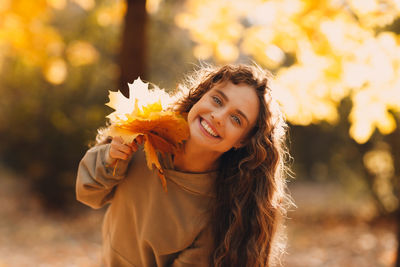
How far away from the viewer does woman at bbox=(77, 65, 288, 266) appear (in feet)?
5.83

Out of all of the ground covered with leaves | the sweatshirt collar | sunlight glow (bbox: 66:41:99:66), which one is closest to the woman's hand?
the sweatshirt collar

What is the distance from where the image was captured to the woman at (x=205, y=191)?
1.78 metres

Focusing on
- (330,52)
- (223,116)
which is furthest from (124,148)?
(330,52)

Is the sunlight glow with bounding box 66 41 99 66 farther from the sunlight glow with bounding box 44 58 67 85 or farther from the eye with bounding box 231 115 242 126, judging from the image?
the eye with bounding box 231 115 242 126

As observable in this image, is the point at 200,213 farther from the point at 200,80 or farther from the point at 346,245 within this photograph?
the point at 346,245

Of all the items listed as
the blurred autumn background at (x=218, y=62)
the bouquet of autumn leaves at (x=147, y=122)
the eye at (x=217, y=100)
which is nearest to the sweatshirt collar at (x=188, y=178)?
the bouquet of autumn leaves at (x=147, y=122)

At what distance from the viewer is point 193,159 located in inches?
72.6

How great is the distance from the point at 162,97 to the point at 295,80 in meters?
1.29

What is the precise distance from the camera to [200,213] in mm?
1862

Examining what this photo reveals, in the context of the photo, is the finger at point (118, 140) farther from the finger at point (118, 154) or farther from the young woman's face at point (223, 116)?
the young woman's face at point (223, 116)

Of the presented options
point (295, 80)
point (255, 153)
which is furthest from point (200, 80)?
point (295, 80)

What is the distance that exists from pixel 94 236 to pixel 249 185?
3394mm

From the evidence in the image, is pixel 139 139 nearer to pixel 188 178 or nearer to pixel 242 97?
pixel 188 178

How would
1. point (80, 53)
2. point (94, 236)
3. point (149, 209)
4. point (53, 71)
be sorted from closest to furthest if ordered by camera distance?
point (149, 209) < point (53, 71) < point (94, 236) < point (80, 53)
